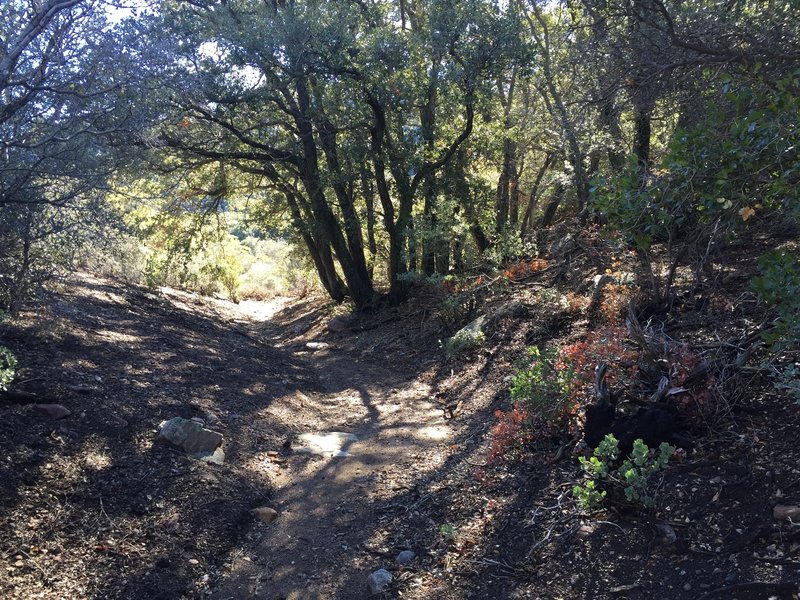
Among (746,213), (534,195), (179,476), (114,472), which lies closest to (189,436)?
(179,476)

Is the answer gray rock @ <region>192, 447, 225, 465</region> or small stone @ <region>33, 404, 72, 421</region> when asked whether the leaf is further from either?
small stone @ <region>33, 404, 72, 421</region>

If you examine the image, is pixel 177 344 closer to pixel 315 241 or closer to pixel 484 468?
pixel 484 468

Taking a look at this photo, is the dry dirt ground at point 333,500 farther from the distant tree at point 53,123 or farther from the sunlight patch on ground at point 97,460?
the distant tree at point 53,123

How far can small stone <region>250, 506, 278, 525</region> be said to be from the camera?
4988 mm

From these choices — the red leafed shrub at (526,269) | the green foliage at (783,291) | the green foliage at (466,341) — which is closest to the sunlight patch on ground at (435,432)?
the green foliage at (466,341)

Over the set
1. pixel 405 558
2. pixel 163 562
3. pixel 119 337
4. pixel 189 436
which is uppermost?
pixel 119 337

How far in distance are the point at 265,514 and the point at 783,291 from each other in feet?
12.8

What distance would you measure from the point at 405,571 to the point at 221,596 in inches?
46.7

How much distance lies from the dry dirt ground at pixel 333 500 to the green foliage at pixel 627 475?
0.44 feet

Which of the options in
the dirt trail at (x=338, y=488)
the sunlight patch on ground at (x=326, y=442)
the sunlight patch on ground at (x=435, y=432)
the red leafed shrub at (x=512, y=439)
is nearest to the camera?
the dirt trail at (x=338, y=488)

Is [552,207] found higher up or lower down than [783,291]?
higher up

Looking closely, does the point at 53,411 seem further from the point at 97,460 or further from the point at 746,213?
the point at 746,213

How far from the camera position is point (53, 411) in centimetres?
516

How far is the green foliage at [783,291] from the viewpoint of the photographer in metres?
3.05
